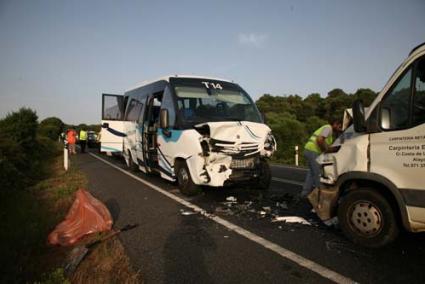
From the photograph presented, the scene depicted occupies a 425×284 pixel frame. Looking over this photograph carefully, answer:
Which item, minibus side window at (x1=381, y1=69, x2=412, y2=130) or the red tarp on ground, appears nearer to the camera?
minibus side window at (x1=381, y1=69, x2=412, y2=130)

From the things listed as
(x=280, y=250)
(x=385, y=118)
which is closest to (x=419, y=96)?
(x=385, y=118)

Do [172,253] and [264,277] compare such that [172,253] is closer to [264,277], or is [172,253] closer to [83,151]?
[264,277]

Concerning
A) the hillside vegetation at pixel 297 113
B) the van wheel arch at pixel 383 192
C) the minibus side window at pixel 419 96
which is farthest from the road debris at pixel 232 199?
the hillside vegetation at pixel 297 113

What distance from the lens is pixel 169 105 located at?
792cm

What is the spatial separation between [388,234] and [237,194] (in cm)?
391

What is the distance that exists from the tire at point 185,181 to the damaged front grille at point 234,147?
Answer: 1.05 metres

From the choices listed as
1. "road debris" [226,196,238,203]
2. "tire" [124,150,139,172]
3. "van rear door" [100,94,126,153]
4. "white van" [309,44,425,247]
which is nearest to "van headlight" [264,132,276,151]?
"road debris" [226,196,238,203]

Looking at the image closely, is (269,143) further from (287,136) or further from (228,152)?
(287,136)

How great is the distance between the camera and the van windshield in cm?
746

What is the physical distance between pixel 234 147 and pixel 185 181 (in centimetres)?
148

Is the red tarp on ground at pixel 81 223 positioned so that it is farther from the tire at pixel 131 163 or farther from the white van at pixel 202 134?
the tire at pixel 131 163

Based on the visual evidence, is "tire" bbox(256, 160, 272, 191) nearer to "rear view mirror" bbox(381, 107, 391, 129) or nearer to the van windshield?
the van windshield

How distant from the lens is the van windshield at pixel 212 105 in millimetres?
7457

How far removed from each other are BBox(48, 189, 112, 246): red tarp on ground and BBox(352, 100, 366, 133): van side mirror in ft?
12.2
